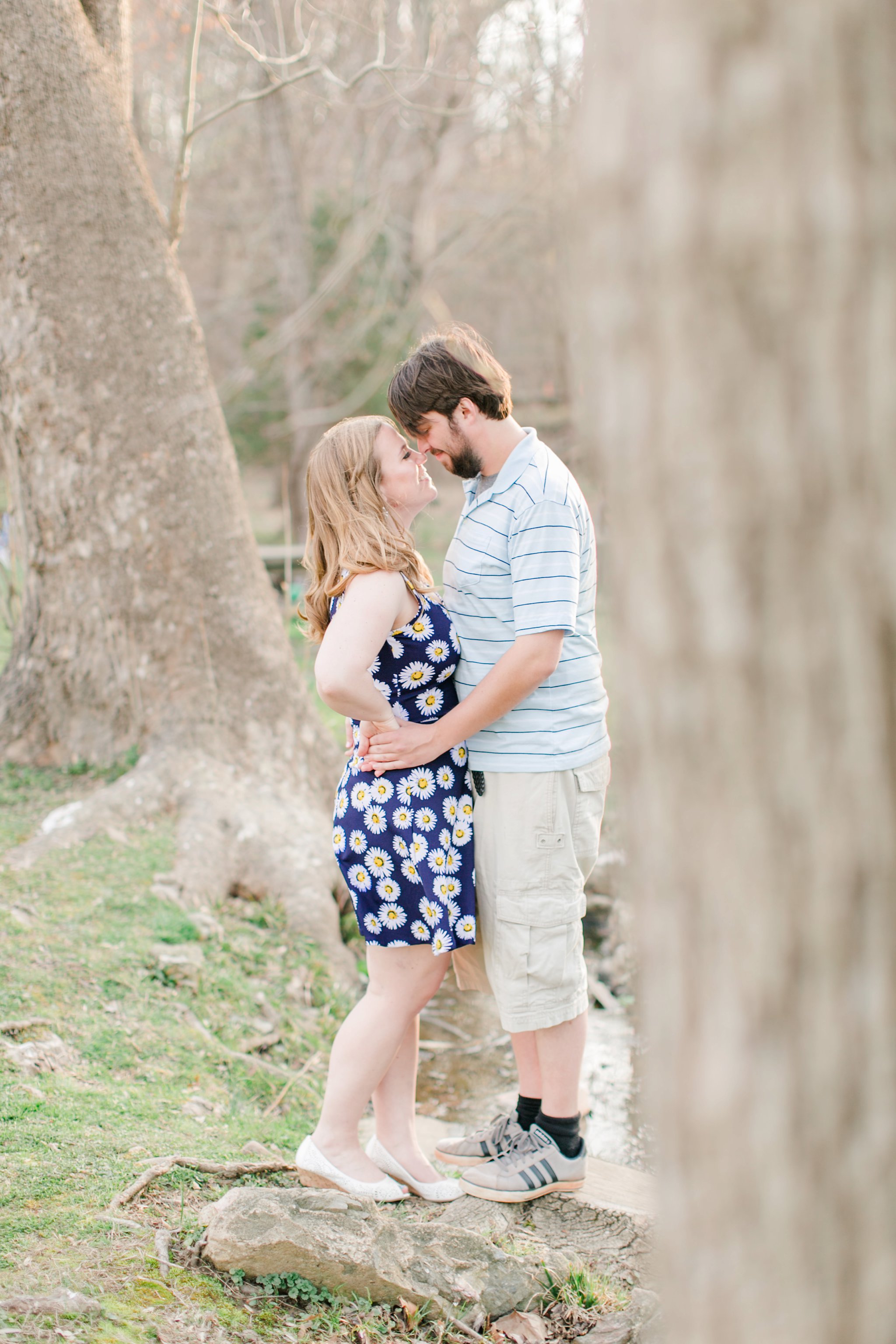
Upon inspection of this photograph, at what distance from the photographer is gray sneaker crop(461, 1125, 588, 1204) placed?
2.76m

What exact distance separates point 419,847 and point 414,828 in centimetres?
5

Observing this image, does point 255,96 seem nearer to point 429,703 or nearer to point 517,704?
point 429,703

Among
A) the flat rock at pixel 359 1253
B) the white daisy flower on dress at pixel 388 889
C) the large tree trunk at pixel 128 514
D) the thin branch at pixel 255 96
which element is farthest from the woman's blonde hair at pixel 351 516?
the thin branch at pixel 255 96

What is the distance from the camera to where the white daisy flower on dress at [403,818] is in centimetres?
264

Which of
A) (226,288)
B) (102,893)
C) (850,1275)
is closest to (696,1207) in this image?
(850,1275)

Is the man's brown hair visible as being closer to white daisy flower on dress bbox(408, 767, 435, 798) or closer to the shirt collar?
the shirt collar

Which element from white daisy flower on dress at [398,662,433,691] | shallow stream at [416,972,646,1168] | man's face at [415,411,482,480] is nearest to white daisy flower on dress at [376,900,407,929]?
white daisy flower on dress at [398,662,433,691]

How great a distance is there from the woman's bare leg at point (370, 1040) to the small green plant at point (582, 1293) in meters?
0.55

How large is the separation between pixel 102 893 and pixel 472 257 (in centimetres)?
1586

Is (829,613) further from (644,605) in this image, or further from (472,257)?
(472,257)

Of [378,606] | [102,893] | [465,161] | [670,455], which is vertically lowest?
[102,893]

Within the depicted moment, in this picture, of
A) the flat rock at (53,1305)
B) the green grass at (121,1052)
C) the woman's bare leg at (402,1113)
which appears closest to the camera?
the flat rock at (53,1305)

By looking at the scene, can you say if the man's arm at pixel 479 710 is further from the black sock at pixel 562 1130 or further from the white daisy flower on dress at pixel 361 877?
the black sock at pixel 562 1130

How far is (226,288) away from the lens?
19.9 m
